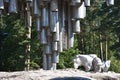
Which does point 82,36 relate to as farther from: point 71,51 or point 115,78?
point 115,78

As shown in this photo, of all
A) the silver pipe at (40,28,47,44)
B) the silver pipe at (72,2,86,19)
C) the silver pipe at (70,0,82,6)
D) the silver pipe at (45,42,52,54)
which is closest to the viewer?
the silver pipe at (70,0,82,6)

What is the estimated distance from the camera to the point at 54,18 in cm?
1030

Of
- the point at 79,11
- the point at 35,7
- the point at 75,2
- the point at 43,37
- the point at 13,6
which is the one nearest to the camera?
the point at 75,2

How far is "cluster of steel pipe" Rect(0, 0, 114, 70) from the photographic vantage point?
10.1m

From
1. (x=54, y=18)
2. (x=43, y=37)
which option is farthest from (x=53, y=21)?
(x=43, y=37)

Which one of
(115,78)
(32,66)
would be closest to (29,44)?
(32,66)

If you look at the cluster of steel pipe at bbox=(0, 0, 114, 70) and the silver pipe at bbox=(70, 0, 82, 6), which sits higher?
the silver pipe at bbox=(70, 0, 82, 6)

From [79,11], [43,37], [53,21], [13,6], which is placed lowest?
[43,37]

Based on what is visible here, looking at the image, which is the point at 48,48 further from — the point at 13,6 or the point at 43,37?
the point at 13,6

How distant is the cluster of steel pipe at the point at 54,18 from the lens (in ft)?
33.1

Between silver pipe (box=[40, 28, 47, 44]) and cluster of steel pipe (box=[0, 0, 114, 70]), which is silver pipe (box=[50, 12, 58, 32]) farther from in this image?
silver pipe (box=[40, 28, 47, 44])

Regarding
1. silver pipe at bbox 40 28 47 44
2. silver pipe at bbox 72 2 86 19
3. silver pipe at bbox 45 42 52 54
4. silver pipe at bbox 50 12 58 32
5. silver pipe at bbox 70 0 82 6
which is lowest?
silver pipe at bbox 45 42 52 54

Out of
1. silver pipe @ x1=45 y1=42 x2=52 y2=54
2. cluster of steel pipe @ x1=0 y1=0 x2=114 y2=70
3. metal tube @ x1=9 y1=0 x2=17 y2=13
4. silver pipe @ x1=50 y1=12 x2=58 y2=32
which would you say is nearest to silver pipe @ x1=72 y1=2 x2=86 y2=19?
cluster of steel pipe @ x1=0 y1=0 x2=114 y2=70

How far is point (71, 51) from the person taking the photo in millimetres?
36312
